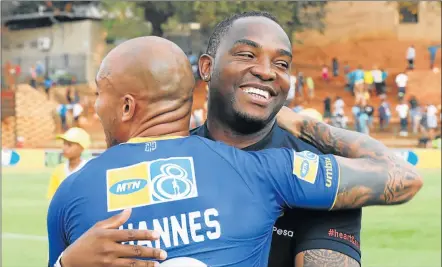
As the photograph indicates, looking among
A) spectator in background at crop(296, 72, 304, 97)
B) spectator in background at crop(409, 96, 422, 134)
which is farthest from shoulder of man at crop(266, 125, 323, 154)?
spectator in background at crop(296, 72, 304, 97)

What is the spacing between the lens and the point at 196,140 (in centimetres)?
347

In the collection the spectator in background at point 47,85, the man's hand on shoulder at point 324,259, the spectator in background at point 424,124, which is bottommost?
the spectator in background at point 424,124

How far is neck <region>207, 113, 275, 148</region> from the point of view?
4.33 metres

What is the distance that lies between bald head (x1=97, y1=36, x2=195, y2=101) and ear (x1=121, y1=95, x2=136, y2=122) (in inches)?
1.0

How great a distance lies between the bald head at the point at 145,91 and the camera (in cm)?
350

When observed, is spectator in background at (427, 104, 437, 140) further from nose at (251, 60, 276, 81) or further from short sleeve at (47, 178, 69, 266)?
short sleeve at (47, 178, 69, 266)

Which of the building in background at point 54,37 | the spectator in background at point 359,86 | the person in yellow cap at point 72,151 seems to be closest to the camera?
Answer: the person in yellow cap at point 72,151

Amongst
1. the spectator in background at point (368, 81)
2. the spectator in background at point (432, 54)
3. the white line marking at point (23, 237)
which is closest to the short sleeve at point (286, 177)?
the white line marking at point (23, 237)

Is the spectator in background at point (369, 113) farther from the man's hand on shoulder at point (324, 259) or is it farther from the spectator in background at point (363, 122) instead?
the man's hand on shoulder at point (324, 259)

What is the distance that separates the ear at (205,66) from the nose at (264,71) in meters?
0.44

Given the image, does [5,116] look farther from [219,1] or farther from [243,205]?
[243,205]

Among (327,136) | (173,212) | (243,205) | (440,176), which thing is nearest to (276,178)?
(243,205)

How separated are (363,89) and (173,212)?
4414 cm

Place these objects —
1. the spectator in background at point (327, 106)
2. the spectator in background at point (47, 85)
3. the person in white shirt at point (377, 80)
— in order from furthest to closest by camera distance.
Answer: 1. the person in white shirt at point (377, 80)
2. the spectator in background at point (47, 85)
3. the spectator in background at point (327, 106)
